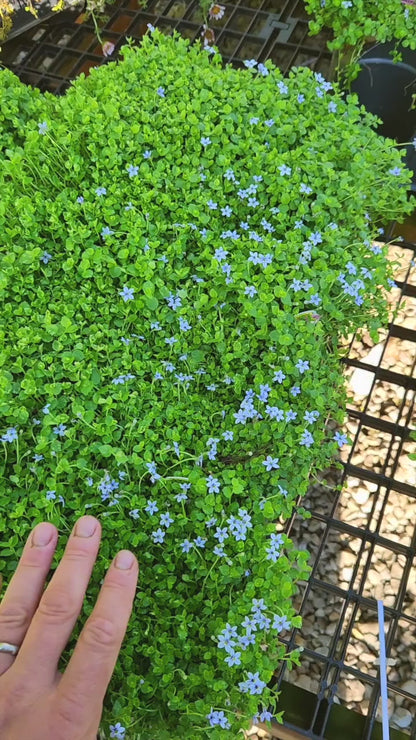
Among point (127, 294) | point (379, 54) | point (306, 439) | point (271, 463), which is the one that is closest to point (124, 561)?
point (271, 463)

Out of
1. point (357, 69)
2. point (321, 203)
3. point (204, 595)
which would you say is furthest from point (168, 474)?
point (357, 69)

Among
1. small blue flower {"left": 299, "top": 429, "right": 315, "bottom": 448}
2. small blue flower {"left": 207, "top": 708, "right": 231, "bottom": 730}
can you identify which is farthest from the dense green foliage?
small blue flower {"left": 207, "top": 708, "right": 231, "bottom": 730}

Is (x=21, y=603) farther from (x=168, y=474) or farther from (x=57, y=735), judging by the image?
(x=168, y=474)

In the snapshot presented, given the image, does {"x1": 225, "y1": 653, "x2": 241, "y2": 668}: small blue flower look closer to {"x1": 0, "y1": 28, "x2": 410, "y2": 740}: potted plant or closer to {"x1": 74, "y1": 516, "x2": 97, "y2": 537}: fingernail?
{"x1": 0, "y1": 28, "x2": 410, "y2": 740}: potted plant

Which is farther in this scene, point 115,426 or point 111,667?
point 115,426

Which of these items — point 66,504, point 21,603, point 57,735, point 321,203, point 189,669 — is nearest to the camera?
point 57,735

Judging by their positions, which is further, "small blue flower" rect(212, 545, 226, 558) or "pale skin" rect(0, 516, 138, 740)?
"small blue flower" rect(212, 545, 226, 558)

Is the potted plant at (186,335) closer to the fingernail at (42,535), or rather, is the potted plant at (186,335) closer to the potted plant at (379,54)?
the fingernail at (42,535)
